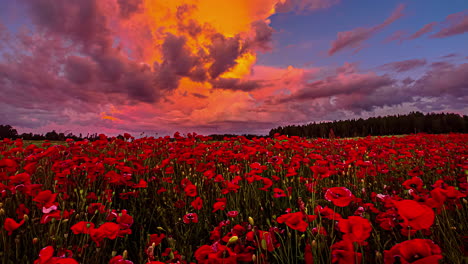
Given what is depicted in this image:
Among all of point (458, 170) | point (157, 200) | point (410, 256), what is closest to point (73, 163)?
point (157, 200)

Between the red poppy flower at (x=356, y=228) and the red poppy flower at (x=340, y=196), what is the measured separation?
0.74 ft

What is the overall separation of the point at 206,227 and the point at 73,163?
2.41 meters

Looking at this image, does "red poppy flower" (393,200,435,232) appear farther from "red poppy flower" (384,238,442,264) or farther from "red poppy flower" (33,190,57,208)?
"red poppy flower" (33,190,57,208)

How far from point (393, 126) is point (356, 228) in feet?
172

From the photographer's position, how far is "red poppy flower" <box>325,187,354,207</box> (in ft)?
5.54

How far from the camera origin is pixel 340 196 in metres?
1.83

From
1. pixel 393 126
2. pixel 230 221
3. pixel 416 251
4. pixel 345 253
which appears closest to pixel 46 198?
pixel 230 221

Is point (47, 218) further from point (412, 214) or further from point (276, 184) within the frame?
point (276, 184)

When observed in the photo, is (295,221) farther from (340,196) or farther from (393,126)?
(393,126)

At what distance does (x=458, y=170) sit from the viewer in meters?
6.38

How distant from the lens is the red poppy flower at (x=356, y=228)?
4.46ft

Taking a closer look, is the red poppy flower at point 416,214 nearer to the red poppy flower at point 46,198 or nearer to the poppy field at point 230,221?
the poppy field at point 230,221

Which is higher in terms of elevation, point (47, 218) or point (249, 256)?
point (47, 218)

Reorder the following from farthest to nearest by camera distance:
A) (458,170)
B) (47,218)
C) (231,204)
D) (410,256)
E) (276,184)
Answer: (458,170), (276,184), (231,204), (47,218), (410,256)
